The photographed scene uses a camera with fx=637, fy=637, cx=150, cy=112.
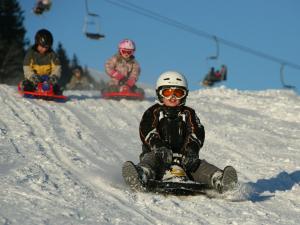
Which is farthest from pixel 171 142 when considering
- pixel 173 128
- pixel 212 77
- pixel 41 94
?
pixel 212 77

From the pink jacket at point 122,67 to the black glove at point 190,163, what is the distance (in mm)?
8586

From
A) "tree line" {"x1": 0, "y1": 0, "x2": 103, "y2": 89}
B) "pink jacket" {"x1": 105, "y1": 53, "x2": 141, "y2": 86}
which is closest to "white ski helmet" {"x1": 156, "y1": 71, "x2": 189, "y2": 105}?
"pink jacket" {"x1": 105, "y1": 53, "x2": 141, "y2": 86}

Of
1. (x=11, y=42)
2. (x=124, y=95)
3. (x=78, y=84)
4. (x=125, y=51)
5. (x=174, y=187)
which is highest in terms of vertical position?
(x=11, y=42)

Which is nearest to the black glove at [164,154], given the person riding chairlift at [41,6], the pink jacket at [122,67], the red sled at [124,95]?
the red sled at [124,95]

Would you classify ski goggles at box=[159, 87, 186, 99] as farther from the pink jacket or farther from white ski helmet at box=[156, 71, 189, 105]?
the pink jacket

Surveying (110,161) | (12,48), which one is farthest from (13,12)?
(110,161)

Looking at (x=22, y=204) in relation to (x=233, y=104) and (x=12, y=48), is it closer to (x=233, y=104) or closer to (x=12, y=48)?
(x=233, y=104)

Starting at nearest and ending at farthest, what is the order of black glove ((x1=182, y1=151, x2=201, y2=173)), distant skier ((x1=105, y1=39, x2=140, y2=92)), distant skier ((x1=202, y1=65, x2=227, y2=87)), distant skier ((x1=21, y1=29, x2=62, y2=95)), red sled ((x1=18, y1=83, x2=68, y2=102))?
black glove ((x1=182, y1=151, x2=201, y2=173)) < red sled ((x1=18, y1=83, x2=68, y2=102)) < distant skier ((x1=21, y1=29, x2=62, y2=95)) < distant skier ((x1=105, y1=39, x2=140, y2=92)) < distant skier ((x1=202, y1=65, x2=227, y2=87))

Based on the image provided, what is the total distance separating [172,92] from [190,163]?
38.4 inches

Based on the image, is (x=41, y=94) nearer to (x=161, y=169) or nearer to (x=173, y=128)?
(x=173, y=128)

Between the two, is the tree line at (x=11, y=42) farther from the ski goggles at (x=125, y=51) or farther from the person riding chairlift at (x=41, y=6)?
the ski goggles at (x=125, y=51)

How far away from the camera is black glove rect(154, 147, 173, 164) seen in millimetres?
6523

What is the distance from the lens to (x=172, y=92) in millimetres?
7285

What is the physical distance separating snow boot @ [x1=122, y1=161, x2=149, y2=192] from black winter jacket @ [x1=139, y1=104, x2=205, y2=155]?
2.30 feet
